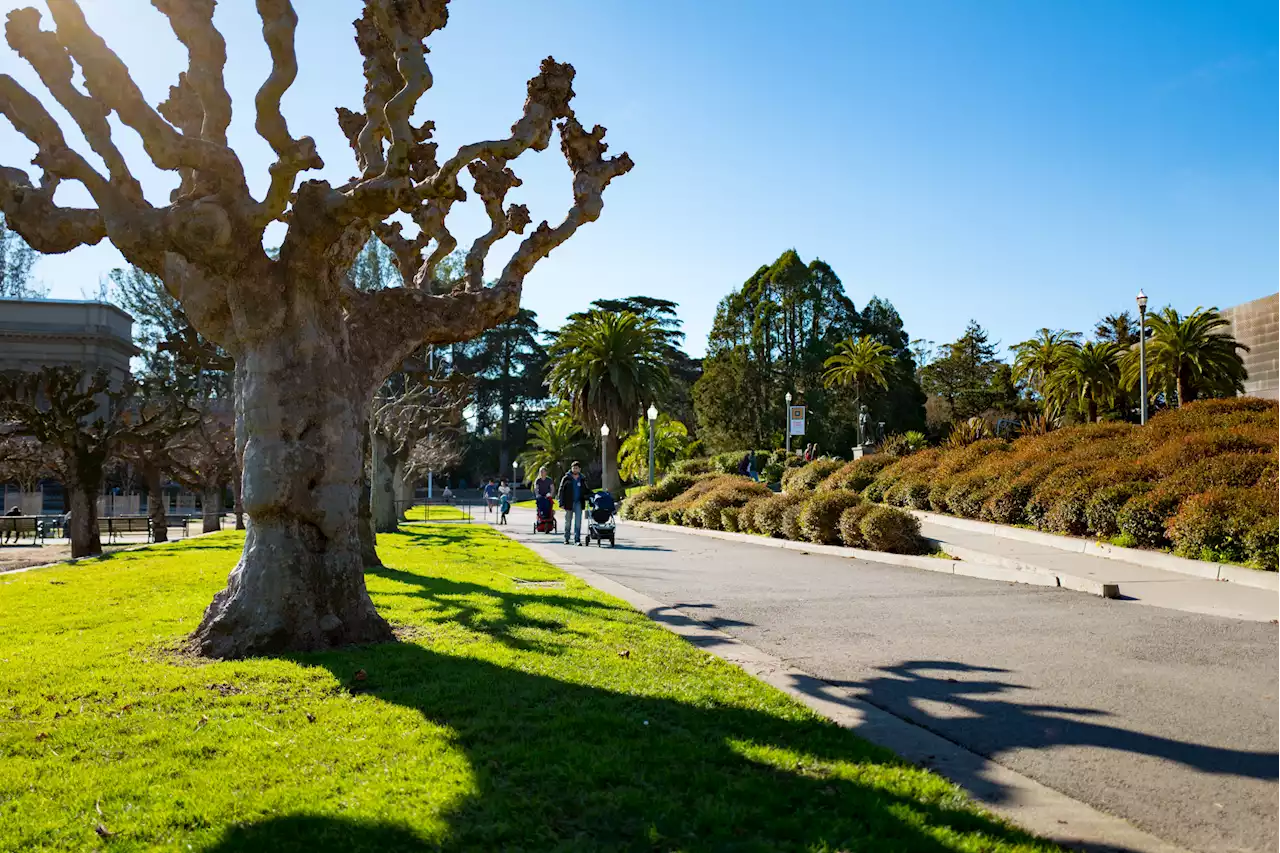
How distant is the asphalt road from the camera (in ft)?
13.4

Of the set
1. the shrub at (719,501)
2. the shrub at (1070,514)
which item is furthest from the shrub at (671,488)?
the shrub at (1070,514)

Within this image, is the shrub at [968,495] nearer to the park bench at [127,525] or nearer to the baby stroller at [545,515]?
the baby stroller at [545,515]

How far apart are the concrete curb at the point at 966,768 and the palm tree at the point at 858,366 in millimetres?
44970

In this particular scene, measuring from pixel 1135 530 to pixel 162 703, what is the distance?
12.3 meters

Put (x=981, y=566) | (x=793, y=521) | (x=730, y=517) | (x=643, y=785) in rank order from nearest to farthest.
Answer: (x=643, y=785), (x=981, y=566), (x=793, y=521), (x=730, y=517)

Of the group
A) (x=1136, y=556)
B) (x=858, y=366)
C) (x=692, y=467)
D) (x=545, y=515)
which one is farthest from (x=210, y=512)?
(x=858, y=366)

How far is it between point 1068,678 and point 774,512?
1336 cm

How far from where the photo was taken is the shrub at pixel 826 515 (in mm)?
16906

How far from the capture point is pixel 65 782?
4.17m

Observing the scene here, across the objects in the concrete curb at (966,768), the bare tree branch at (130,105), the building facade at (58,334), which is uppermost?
the building facade at (58,334)

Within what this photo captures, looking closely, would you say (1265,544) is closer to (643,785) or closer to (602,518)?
(643,785)

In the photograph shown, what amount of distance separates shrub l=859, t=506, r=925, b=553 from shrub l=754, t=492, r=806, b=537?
3973 mm

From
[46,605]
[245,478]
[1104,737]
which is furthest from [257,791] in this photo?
[46,605]

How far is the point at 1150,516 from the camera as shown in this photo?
1261 centimetres
